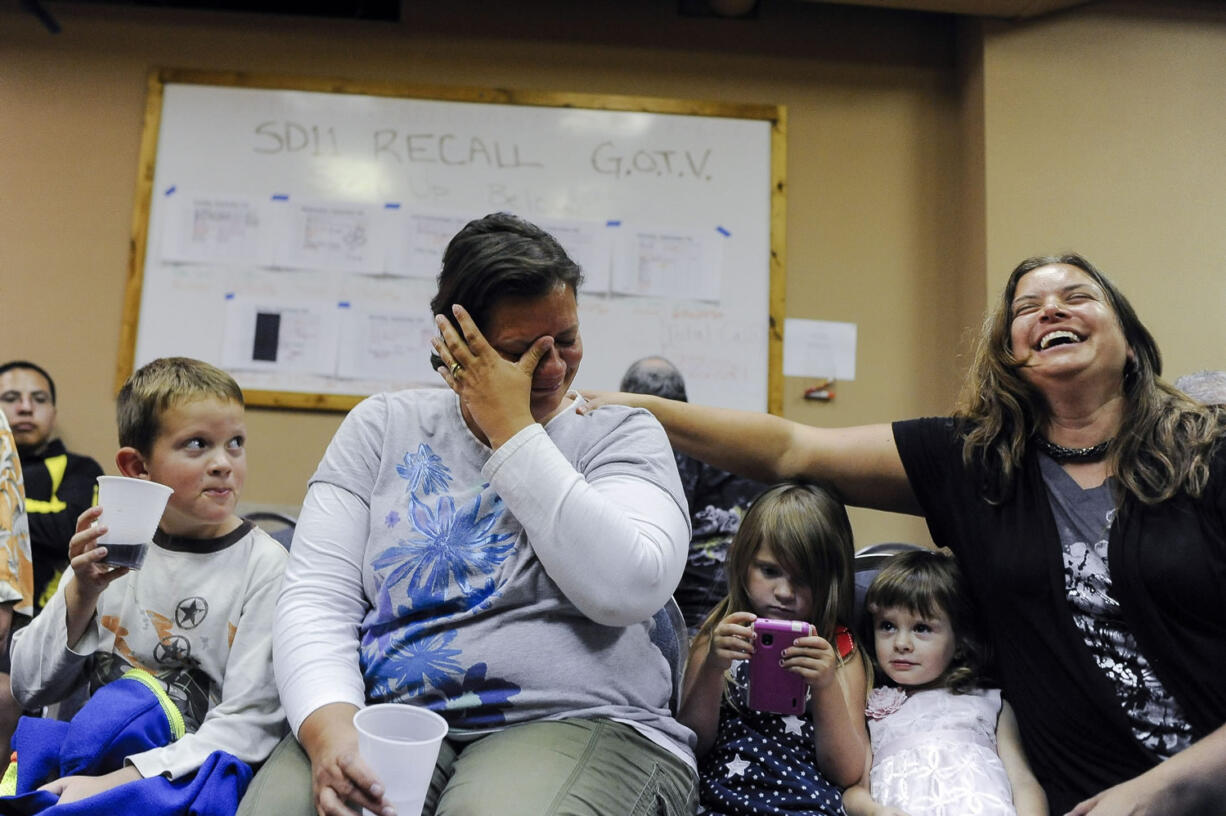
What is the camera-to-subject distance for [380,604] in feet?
4.22

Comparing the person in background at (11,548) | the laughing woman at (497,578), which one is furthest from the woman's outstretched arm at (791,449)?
the person in background at (11,548)

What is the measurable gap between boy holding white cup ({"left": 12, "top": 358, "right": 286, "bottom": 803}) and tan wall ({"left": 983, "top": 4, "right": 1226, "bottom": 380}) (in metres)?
2.95

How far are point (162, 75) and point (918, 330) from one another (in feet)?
10.6

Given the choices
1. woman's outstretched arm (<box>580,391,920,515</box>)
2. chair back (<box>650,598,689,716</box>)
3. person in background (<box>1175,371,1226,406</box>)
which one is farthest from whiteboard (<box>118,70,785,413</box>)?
chair back (<box>650,598,689,716</box>)

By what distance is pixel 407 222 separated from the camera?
3.74 m

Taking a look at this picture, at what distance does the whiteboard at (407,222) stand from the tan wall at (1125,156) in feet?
3.00

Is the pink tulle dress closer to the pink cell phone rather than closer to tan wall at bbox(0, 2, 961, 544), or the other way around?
the pink cell phone

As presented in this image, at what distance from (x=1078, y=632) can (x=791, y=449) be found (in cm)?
56

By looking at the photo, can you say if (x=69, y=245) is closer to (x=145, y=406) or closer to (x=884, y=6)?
(x=145, y=406)

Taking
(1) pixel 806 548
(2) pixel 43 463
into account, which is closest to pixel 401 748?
(1) pixel 806 548

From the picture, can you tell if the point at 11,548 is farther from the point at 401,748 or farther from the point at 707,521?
the point at 707,521

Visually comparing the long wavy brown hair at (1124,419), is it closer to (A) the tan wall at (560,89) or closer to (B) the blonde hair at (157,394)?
(B) the blonde hair at (157,394)

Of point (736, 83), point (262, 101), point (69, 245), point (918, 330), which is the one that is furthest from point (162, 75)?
point (918, 330)

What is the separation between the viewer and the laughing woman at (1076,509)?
135 centimetres
